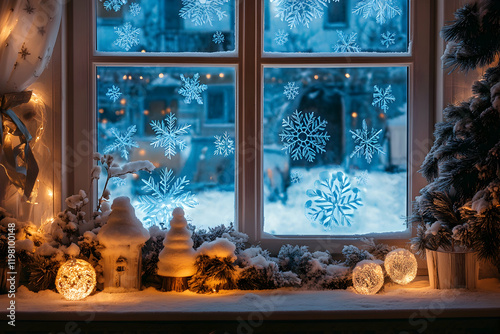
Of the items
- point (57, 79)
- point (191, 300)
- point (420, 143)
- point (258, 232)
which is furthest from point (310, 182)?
point (57, 79)

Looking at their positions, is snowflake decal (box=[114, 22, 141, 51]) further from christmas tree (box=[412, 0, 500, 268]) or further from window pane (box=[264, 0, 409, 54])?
christmas tree (box=[412, 0, 500, 268])

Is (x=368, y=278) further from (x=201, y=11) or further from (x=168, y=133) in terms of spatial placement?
(x=201, y=11)

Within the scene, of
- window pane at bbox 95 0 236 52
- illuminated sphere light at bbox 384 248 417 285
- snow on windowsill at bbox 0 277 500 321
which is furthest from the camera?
window pane at bbox 95 0 236 52

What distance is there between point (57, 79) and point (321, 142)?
126 cm

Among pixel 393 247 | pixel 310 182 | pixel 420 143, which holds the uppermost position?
pixel 420 143

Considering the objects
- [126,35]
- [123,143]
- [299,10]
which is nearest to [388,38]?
[299,10]

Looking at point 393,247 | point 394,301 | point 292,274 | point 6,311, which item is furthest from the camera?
point 393,247

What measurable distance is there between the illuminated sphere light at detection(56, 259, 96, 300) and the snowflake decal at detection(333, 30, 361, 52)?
4.93 feet

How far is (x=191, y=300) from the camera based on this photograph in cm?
196

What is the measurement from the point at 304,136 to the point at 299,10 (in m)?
0.60

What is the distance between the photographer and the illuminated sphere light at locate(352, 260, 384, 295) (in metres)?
2.03

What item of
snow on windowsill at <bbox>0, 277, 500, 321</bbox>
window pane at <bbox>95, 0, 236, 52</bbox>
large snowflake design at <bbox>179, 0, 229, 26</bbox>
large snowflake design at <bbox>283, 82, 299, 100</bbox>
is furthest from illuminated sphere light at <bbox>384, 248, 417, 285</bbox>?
large snowflake design at <bbox>179, 0, 229, 26</bbox>

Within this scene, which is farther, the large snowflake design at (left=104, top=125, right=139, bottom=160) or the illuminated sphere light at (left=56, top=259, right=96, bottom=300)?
the large snowflake design at (left=104, top=125, right=139, bottom=160)

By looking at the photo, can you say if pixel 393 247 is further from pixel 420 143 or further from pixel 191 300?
pixel 191 300
